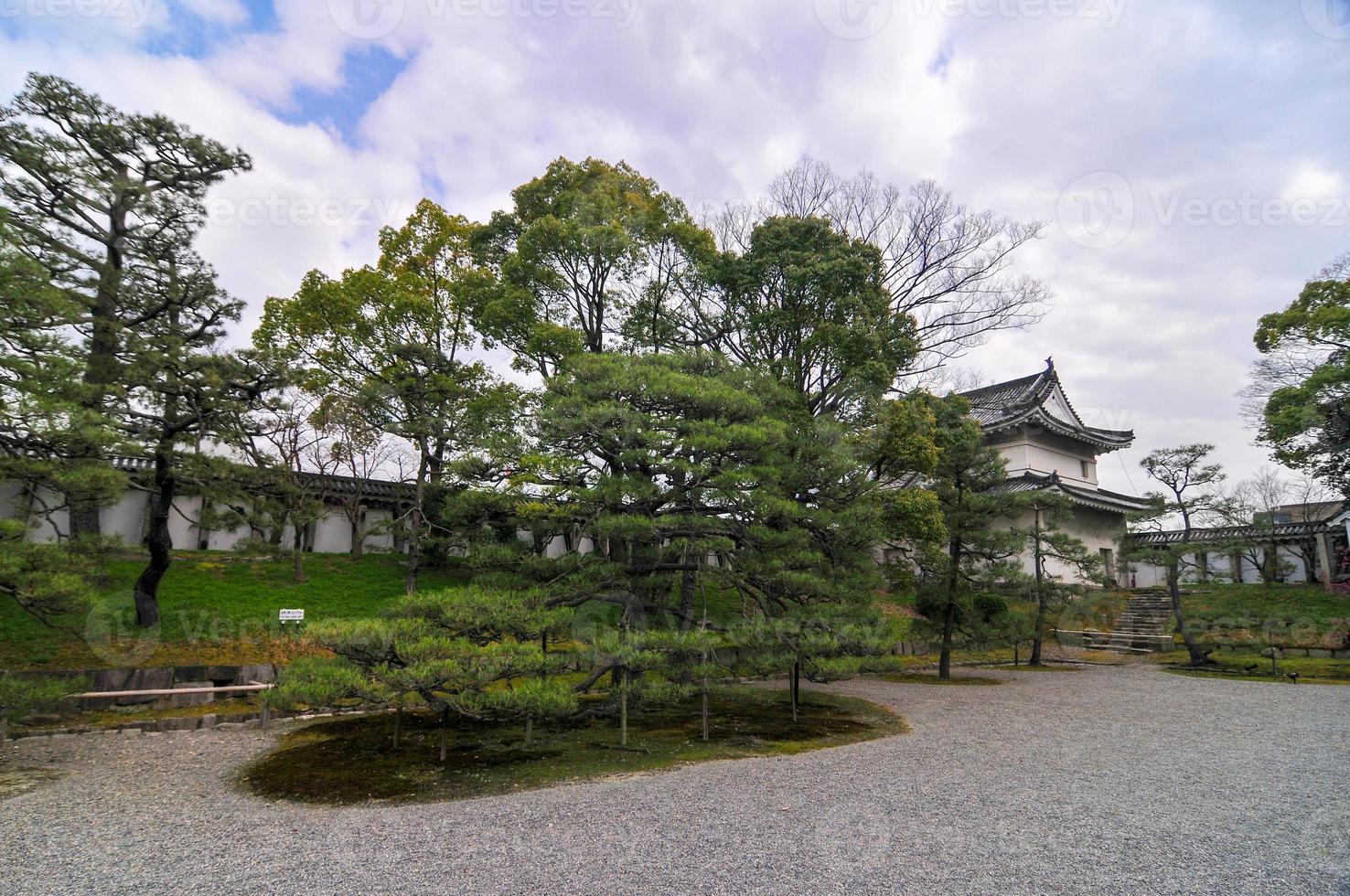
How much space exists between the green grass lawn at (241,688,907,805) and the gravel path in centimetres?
40

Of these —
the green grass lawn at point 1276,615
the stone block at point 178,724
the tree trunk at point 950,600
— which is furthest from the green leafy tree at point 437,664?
the green grass lawn at point 1276,615

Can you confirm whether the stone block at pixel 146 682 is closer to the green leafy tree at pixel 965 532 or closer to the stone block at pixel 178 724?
the stone block at pixel 178 724

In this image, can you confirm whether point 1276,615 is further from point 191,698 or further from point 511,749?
point 191,698

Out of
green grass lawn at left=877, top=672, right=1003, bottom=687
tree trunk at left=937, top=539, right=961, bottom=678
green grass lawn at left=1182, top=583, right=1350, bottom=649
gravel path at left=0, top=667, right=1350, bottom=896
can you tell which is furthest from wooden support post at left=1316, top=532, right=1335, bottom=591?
gravel path at left=0, top=667, right=1350, bottom=896

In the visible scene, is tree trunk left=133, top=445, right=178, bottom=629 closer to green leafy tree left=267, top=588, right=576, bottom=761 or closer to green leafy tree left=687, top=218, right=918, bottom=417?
green leafy tree left=267, top=588, right=576, bottom=761

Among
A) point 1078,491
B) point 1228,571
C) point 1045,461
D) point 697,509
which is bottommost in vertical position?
point 1228,571

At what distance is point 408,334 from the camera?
1582cm

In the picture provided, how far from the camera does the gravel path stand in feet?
12.7

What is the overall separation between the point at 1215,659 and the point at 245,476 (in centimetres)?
1952

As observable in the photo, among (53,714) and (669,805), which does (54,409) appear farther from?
(669,805)

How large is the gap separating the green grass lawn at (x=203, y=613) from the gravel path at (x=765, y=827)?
2.77 metres

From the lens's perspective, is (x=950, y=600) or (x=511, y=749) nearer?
(x=511, y=749)

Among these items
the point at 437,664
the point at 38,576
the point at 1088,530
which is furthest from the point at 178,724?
the point at 1088,530

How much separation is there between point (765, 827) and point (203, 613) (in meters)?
11.1
